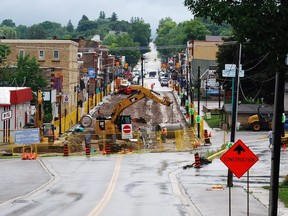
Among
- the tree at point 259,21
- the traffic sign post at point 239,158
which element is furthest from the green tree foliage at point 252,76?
the tree at point 259,21

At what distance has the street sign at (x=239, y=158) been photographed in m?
23.7

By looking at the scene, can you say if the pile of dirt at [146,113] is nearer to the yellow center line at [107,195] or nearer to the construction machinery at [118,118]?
the construction machinery at [118,118]

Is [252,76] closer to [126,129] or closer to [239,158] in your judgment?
[126,129]

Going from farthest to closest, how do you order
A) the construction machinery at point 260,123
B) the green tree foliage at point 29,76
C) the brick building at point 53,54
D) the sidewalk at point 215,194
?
1. the brick building at point 53,54
2. the green tree foliage at point 29,76
3. the construction machinery at point 260,123
4. the sidewalk at point 215,194

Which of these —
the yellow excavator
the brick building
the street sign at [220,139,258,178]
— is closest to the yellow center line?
the street sign at [220,139,258,178]

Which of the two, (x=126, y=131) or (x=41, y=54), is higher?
(x=41, y=54)

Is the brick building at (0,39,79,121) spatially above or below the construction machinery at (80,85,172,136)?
above

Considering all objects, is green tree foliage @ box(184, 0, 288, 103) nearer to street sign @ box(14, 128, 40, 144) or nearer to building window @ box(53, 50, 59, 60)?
street sign @ box(14, 128, 40, 144)

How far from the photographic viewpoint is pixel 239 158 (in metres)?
23.8

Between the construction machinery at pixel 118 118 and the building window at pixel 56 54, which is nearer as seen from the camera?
the construction machinery at pixel 118 118

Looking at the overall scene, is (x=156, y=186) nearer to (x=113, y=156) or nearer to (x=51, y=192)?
(x=51, y=192)

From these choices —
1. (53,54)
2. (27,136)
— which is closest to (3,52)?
(53,54)

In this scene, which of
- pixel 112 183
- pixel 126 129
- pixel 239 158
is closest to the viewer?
pixel 239 158

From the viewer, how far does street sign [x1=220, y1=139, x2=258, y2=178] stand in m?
23.7
